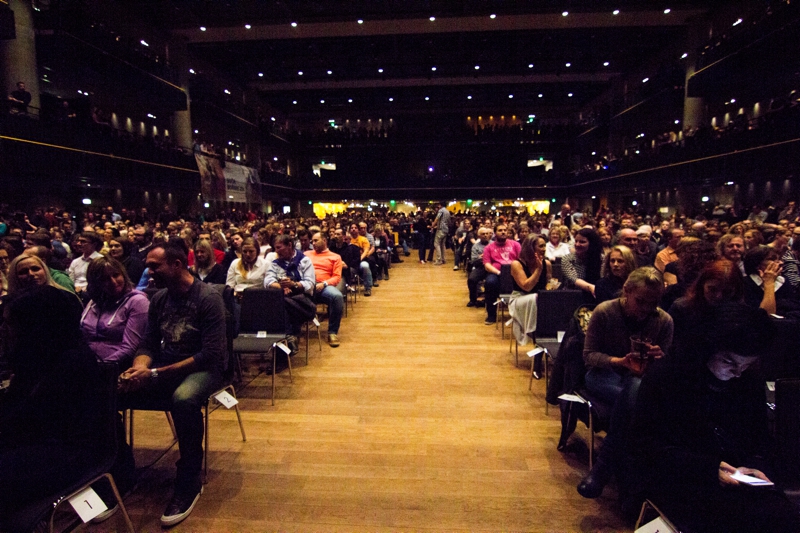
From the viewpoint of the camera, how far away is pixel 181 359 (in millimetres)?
2738

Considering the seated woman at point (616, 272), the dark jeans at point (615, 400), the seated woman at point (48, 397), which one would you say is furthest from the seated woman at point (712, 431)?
the seated woman at point (48, 397)

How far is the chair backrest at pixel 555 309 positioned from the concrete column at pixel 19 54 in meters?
14.7

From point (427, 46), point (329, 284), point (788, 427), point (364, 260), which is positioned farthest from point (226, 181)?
point (788, 427)

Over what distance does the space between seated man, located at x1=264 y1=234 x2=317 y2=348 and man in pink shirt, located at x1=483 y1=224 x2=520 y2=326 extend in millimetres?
2575

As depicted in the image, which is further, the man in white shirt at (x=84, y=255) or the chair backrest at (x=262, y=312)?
the man in white shirt at (x=84, y=255)

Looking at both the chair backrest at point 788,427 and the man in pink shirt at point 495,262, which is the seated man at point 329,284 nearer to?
the man in pink shirt at point 495,262

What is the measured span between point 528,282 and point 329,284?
2.37 m

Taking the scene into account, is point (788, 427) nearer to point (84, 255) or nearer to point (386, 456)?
point (386, 456)

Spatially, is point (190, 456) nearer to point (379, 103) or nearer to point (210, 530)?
point (210, 530)

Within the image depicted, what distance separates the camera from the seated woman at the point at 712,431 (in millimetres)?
1579

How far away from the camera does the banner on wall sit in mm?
17438

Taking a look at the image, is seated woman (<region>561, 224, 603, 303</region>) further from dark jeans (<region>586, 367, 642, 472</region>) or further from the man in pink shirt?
the man in pink shirt

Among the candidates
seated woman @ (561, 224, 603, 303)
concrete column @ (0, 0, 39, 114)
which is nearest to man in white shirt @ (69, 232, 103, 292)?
seated woman @ (561, 224, 603, 303)

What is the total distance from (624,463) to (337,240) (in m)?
6.05
